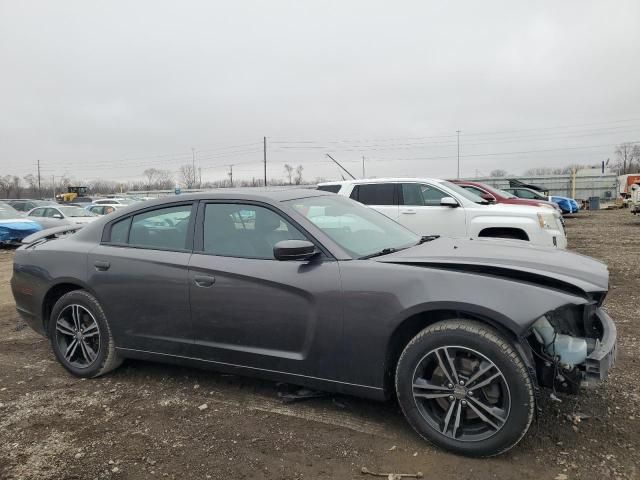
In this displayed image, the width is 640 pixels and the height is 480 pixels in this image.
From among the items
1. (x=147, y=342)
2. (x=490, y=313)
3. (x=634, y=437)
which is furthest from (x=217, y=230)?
(x=634, y=437)

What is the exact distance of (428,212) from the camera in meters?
8.66

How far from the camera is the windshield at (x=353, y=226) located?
3.46 m

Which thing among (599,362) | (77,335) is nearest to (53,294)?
(77,335)

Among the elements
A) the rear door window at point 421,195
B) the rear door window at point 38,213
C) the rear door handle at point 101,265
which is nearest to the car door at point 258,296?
the rear door handle at point 101,265

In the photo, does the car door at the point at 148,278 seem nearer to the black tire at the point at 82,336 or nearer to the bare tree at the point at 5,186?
the black tire at the point at 82,336

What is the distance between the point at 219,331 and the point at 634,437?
106 inches

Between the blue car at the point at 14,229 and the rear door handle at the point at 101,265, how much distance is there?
1364cm

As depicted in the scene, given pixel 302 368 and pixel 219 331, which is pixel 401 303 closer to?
pixel 302 368

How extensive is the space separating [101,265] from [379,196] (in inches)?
233

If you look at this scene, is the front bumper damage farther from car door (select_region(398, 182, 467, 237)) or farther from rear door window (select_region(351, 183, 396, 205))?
rear door window (select_region(351, 183, 396, 205))

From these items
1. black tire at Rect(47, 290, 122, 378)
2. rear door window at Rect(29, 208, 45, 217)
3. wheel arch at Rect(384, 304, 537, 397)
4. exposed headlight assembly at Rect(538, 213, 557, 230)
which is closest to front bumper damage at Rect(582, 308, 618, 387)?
wheel arch at Rect(384, 304, 537, 397)

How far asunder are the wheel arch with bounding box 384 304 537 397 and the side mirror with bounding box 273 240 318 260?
73cm

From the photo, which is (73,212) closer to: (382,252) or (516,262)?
(382,252)

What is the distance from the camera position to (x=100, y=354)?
13.6ft
